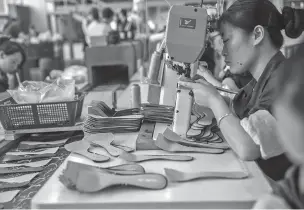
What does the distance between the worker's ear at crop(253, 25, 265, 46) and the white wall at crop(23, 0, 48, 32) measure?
776 centimetres

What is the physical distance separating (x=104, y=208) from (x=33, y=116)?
91cm

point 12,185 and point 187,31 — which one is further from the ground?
point 187,31

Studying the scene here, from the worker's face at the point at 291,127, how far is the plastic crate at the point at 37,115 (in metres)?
1.19

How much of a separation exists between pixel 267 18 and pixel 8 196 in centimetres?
105

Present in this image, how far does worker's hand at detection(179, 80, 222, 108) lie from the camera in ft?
4.15

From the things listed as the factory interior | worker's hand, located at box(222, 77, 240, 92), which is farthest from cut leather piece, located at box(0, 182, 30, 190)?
worker's hand, located at box(222, 77, 240, 92)

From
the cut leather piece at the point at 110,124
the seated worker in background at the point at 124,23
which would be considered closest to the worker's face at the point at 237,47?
the cut leather piece at the point at 110,124

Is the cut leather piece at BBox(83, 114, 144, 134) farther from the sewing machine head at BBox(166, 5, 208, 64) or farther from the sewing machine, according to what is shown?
the sewing machine head at BBox(166, 5, 208, 64)

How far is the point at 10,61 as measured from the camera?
286 cm

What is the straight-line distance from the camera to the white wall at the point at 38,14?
Result: 8383 millimetres

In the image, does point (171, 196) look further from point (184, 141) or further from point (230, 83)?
point (230, 83)

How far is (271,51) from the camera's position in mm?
1341

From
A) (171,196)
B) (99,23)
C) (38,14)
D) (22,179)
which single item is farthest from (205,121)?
(38,14)

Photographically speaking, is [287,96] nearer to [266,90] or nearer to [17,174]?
[266,90]
